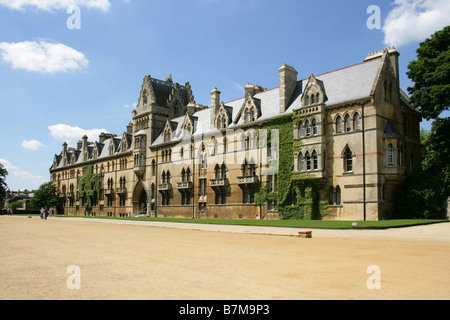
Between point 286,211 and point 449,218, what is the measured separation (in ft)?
49.4

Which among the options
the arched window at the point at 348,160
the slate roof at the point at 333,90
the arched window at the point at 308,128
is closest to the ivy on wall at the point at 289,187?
the arched window at the point at 308,128

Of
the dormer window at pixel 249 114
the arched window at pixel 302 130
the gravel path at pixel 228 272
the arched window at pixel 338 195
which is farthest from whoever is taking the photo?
the dormer window at pixel 249 114

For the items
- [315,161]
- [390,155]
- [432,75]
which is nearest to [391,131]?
[390,155]

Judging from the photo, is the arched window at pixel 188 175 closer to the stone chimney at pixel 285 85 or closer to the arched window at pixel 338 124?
the stone chimney at pixel 285 85

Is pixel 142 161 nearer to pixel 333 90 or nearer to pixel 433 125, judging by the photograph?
pixel 333 90

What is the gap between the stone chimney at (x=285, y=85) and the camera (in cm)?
4384

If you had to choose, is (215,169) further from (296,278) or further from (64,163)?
(64,163)

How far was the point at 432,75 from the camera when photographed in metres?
36.6

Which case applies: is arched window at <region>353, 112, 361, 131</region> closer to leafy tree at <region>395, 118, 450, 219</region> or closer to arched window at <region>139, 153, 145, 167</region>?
leafy tree at <region>395, 118, 450, 219</region>

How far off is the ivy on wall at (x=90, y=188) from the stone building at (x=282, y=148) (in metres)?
12.3

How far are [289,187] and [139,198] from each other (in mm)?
34212

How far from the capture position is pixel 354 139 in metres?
36.4
